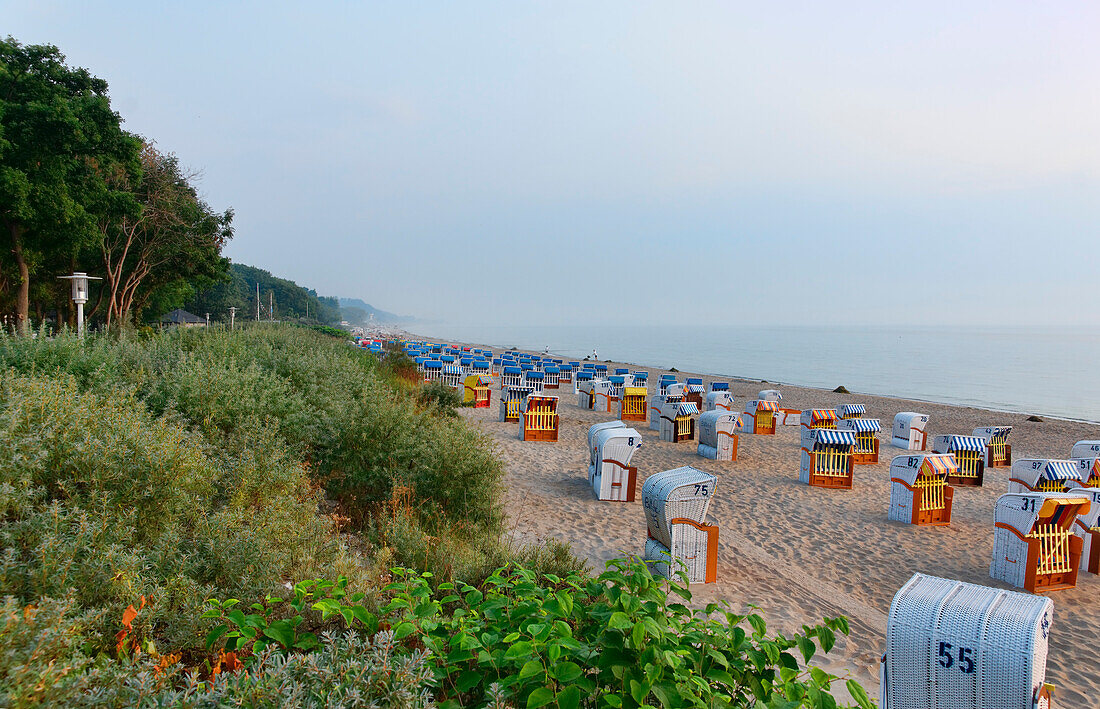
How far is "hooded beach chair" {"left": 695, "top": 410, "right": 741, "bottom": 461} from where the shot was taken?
37.8ft

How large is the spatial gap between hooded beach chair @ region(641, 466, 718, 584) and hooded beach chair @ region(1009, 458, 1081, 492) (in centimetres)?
612

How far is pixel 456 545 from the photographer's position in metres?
4.40

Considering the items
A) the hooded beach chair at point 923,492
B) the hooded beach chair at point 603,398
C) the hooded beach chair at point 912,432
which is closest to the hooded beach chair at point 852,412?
the hooded beach chair at point 912,432

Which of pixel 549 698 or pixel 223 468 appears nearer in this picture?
pixel 549 698

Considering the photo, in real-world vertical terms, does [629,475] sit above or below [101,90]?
below

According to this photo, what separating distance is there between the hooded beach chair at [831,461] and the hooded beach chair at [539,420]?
5.54 metres

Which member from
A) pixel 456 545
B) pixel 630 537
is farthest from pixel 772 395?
pixel 456 545

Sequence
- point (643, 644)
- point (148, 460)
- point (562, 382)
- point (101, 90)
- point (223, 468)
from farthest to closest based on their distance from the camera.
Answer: point (562, 382), point (101, 90), point (223, 468), point (148, 460), point (643, 644)

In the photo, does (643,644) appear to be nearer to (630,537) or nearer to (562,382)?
(630,537)

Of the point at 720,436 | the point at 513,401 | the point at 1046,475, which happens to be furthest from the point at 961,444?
the point at 513,401

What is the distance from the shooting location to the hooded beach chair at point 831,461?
32.9ft

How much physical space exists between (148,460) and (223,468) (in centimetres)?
109

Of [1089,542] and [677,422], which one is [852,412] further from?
[1089,542]

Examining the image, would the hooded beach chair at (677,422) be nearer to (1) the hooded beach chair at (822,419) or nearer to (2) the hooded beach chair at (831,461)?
(1) the hooded beach chair at (822,419)
